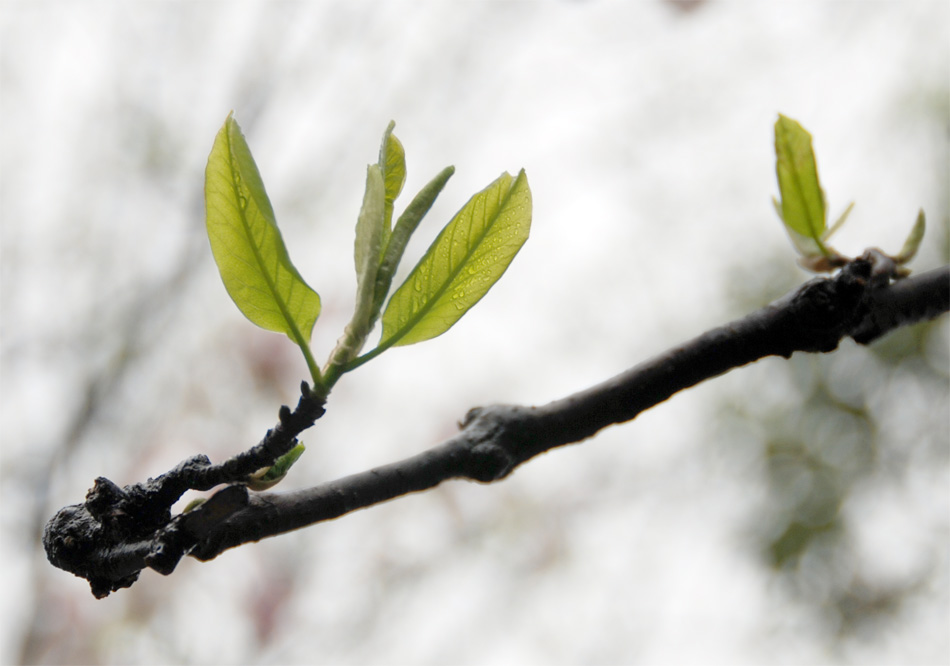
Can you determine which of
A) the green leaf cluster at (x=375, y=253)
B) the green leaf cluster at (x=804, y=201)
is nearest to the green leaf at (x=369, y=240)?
the green leaf cluster at (x=375, y=253)

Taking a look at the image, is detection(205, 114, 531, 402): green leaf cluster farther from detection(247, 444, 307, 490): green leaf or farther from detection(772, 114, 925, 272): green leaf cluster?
detection(772, 114, 925, 272): green leaf cluster

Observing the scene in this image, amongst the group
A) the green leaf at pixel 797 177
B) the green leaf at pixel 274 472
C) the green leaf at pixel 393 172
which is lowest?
the green leaf at pixel 274 472

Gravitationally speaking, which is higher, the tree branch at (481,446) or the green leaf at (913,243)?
the green leaf at (913,243)

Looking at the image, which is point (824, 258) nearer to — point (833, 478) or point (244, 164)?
point (244, 164)

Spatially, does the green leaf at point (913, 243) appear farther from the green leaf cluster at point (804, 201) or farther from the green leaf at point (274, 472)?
the green leaf at point (274, 472)

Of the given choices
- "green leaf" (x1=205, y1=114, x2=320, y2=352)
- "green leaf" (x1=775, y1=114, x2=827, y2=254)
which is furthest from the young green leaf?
"green leaf" (x1=775, y1=114, x2=827, y2=254)

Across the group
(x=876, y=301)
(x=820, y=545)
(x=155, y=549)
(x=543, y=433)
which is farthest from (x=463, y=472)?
(x=820, y=545)

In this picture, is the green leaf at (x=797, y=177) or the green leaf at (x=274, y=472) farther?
the green leaf at (x=797, y=177)

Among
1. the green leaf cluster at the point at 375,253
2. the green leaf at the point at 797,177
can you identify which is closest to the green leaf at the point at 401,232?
the green leaf cluster at the point at 375,253
